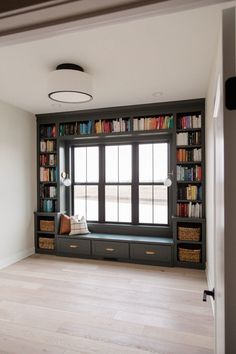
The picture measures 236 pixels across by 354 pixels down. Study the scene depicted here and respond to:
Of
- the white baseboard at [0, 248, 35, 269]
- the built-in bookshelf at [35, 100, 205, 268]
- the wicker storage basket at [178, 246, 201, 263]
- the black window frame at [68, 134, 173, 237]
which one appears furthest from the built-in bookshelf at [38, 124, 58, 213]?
the wicker storage basket at [178, 246, 201, 263]

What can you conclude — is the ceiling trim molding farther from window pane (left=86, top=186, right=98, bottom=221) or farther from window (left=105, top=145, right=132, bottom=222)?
window pane (left=86, top=186, right=98, bottom=221)

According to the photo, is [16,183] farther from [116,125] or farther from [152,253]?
[152,253]

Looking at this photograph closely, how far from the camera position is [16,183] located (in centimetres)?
421

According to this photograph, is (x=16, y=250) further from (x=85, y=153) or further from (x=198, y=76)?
(x=198, y=76)

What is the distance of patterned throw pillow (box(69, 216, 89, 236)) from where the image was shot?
446 cm

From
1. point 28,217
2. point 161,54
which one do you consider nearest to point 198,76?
point 161,54

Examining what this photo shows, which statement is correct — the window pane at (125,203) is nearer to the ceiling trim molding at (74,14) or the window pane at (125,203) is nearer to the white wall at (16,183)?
the white wall at (16,183)

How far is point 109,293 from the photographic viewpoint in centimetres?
298

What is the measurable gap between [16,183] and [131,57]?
2857 mm

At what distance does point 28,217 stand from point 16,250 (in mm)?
603

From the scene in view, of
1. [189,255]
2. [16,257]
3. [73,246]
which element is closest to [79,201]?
[73,246]

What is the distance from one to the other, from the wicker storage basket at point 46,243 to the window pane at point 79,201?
0.73 m

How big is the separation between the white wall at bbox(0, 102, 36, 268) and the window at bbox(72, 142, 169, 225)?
858mm

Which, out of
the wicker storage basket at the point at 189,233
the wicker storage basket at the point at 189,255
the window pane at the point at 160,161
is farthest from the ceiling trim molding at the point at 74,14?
the window pane at the point at 160,161
